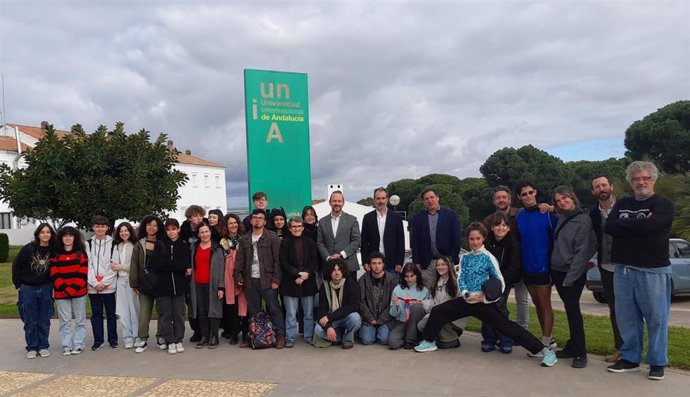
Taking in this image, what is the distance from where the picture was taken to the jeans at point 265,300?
673cm

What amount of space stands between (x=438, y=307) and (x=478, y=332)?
142cm

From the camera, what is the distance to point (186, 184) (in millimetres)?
48062

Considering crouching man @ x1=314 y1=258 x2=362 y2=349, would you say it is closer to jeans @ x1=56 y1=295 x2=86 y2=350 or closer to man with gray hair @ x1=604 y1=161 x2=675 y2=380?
man with gray hair @ x1=604 y1=161 x2=675 y2=380

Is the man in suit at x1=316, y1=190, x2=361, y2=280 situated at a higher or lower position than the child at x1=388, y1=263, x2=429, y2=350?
higher

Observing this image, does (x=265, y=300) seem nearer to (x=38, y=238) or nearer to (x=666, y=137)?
(x=38, y=238)

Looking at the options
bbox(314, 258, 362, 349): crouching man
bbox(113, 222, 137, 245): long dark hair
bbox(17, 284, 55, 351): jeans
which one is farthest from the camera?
bbox(113, 222, 137, 245): long dark hair

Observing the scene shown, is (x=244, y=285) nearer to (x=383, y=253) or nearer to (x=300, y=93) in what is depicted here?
(x=383, y=253)

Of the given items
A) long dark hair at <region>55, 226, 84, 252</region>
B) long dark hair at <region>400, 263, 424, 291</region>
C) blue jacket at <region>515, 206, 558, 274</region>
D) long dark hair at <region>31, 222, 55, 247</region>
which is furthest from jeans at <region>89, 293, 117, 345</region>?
blue jacket at <region>515, 206, 558, 274</region>

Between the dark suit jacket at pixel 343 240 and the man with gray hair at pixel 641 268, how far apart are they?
3130 millimetres

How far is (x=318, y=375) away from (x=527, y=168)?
44.5 meters

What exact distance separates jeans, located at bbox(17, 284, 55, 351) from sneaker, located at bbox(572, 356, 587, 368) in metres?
6.14

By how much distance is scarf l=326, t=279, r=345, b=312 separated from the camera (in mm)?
6691

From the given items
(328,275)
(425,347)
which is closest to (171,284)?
(328,275)

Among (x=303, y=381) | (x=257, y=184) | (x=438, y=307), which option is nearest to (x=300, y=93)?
(x=257, y=184)
